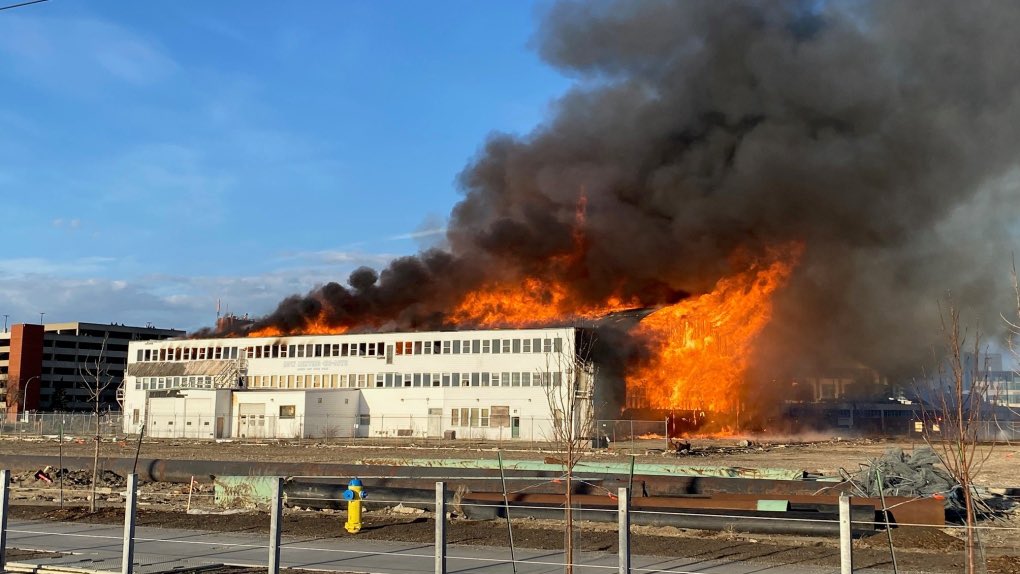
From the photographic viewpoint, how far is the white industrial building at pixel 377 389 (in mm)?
62469

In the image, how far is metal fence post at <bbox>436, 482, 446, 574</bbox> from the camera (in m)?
11.2

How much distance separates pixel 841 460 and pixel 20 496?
107ft

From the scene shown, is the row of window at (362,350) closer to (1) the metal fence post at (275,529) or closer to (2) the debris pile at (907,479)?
(2) the debris pile at (907,479)

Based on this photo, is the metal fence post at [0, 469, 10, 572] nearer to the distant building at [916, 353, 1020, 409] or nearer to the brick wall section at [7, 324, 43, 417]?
the distant building at [916, 353, 1020, 409]

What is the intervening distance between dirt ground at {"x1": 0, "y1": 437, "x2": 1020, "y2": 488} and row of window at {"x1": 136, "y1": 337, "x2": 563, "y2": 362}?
8.38 metres

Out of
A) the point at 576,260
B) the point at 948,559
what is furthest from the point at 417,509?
the point at 576,260

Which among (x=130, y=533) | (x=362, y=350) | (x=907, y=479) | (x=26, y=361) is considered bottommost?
(x=130, y=533)

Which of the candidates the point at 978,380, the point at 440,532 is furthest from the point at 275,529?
the point at 978,380

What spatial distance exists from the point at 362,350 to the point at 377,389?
3633 mm

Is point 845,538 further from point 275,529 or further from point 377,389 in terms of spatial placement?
point 377,389

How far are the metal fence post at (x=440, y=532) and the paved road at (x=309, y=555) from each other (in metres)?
1.68

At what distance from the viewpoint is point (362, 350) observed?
7038 centimetres

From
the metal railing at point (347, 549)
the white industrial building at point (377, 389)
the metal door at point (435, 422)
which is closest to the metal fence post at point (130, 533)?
the metal railing at point (347, 549)

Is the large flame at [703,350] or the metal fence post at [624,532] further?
the large flame at [703,350]
